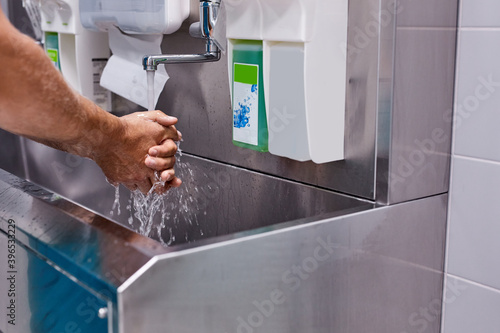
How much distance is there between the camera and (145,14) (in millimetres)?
1394

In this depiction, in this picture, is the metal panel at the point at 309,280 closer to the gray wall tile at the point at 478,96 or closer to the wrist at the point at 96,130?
the gray wall tile at the point at 478,96

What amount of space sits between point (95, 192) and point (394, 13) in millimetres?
968

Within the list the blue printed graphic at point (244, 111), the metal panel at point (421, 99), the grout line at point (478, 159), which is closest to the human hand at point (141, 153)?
the blue printed graphic at point (244, 111)

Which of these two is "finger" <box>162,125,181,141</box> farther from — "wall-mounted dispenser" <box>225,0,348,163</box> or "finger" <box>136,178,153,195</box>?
"wall-mounted dispenser" <box>225,0,348,163</box>

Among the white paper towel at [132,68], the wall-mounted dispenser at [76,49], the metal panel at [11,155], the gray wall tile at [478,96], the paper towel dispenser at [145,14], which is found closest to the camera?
the gray wall tile at [478,96]

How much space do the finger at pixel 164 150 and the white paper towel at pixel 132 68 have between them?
1.12ft

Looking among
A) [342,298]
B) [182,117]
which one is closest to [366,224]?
[342,298]

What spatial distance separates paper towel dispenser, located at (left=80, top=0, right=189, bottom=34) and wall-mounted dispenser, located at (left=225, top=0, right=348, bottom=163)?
253 millimetres

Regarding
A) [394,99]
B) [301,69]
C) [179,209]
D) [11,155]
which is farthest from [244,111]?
[11,155]

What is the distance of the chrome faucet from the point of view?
1175mm

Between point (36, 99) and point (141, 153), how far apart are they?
343 millimetres

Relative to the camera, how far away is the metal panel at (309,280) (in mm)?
830

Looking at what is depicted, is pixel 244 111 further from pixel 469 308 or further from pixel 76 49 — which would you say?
pixel 76 49

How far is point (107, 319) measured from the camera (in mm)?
829
